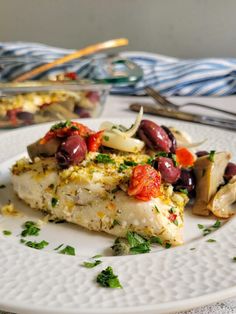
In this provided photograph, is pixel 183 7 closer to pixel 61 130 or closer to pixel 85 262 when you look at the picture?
pixel 61 130

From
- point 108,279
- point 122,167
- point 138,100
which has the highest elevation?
point 122,167

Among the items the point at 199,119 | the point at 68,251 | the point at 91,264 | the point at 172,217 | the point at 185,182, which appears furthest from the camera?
the point at 199,119

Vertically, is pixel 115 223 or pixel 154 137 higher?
pixel 154 137

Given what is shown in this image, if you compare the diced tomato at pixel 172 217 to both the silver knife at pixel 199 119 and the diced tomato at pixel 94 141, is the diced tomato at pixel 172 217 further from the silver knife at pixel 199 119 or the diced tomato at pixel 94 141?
the silver knife at pixel 199 119

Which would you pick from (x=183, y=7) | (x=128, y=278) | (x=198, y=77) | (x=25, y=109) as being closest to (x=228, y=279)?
(x=128, y=278)

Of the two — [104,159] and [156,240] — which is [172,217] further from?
[104,159]

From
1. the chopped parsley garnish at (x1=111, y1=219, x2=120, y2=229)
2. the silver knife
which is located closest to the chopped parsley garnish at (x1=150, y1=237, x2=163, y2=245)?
the chopped parsley garnish at (x1=111, y1=219, x2=120, y2=229)

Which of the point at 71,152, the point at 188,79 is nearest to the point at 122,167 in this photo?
the point at 71,152
